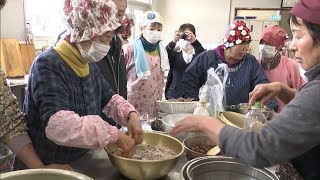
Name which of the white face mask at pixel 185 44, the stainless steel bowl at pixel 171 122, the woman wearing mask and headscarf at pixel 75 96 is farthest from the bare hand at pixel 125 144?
the white face mask at pixel 185 44

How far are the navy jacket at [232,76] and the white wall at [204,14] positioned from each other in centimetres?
433

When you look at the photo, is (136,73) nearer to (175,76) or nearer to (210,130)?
(175,76)

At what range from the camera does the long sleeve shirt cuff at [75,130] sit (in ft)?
3.37

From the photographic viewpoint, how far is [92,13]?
47.9 inches

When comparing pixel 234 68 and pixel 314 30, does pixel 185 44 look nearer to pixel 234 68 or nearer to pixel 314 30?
pixel 234 68

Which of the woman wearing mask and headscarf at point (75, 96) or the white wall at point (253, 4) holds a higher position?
the white wall at point (253, 4)

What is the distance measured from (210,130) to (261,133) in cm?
16

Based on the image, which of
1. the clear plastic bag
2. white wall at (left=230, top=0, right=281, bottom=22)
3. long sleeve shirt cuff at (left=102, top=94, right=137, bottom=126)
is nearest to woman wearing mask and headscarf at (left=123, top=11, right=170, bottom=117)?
the clear plastic bag

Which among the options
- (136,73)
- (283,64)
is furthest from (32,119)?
(283,64)

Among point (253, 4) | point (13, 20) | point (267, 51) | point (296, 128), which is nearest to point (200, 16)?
point (253, 4)

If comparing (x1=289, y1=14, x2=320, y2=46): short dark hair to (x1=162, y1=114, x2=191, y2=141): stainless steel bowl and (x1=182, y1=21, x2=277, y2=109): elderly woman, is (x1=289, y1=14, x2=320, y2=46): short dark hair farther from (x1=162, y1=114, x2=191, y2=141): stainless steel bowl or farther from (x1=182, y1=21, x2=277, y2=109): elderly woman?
(x1=182, y1=21, x2=277, y2=109): elderly woman

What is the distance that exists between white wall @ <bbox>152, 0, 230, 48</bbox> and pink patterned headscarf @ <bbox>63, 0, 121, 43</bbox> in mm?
5713

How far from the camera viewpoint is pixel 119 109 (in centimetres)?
145

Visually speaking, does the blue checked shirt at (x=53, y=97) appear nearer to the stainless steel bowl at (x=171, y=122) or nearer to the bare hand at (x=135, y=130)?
the bare hand at (x=135, y=130)
